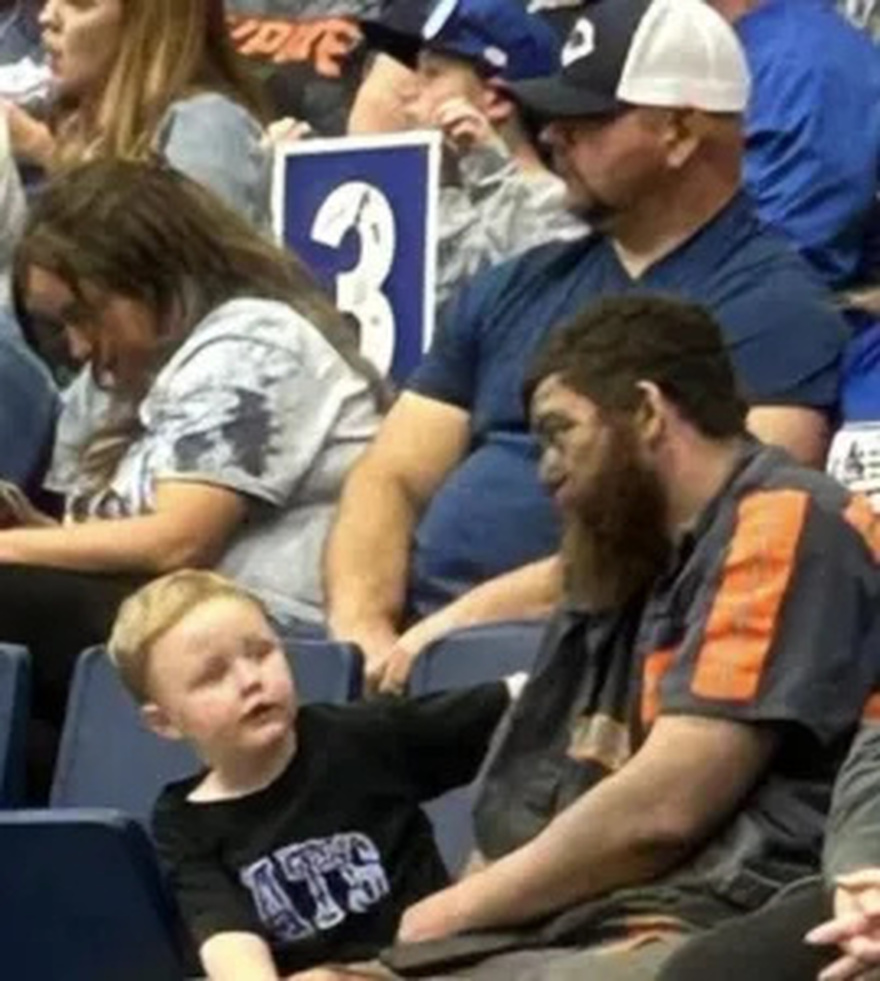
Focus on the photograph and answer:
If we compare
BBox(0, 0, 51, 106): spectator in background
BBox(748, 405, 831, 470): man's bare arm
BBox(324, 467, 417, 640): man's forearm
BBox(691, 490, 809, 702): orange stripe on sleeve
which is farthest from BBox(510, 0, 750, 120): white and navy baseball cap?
BBox(0, 0, 51, 106): spectator in background

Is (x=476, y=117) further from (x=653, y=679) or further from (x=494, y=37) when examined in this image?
(x=653, y=679)

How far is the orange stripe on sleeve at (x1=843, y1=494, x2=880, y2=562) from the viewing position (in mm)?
4527

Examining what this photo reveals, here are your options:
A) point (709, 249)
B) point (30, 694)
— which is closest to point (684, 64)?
point (709, 249)

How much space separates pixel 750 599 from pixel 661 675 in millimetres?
161

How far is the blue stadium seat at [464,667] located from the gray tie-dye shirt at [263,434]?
54 cm

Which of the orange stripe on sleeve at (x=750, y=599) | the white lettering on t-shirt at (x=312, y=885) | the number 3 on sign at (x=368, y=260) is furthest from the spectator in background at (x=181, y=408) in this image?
the orange stripe on sleeve at (x=750, y=599)

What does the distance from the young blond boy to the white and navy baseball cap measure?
101 centimetres

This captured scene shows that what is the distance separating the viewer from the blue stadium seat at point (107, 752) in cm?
540

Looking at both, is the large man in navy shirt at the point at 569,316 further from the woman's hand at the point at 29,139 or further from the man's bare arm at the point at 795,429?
the woman's hand at the point at 29,139

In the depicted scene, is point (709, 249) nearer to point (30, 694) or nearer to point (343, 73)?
point (30, 694)

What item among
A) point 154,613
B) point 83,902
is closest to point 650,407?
point 154,613

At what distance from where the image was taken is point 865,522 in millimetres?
4551

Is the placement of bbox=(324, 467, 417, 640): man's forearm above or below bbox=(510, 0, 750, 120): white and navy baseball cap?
below

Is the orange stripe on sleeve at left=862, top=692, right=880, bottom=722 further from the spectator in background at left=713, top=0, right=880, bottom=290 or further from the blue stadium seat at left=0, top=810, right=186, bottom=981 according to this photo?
the spectator in background at left=713, top=0, right=880, bottom=290
